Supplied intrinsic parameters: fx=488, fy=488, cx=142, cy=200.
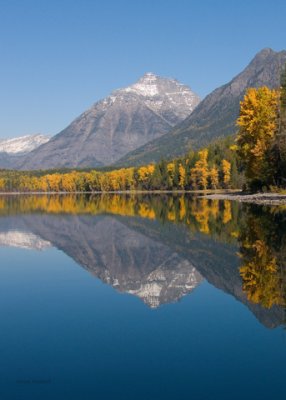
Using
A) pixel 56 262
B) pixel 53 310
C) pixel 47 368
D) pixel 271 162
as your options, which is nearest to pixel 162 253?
pixel 56 262

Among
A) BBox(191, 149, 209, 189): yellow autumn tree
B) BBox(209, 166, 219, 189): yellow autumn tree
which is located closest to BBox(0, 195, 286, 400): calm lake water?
BBox(209, 166, 219, 189): yellow autumn tree

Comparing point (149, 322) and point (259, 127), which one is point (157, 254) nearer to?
point (149, 322)

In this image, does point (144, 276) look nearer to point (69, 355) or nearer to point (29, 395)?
point (69, 355)

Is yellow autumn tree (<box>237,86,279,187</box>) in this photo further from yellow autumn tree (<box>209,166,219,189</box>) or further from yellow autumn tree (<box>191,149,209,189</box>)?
yellow autumn tree (<box>191,149,209,189</box>)

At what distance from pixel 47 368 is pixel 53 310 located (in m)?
6.93

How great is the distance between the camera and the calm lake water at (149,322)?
41.6ft

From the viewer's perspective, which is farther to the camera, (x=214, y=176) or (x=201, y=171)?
(x=201, y=171)

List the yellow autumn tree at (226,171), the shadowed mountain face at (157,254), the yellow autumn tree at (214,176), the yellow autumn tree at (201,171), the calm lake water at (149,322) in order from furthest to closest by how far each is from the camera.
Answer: the yellow autumn tree at (201,171) → the yellow autumn tree at (214,176) → the yellow autumn tree at (226,171) → the shadowed mountain face at (157,254) → the calm lake water at (149,322)

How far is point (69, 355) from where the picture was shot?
48.6 ft

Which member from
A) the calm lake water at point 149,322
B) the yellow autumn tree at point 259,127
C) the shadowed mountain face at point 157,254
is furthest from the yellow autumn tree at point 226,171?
the calm lake water at point 149,322

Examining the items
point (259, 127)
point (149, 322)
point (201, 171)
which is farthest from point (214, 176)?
point (149, 322)

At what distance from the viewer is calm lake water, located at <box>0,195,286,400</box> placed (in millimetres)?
12672

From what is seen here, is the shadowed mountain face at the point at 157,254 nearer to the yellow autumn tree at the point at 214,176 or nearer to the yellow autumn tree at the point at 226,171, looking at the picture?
the yellow autumn tree at the point at 226,171

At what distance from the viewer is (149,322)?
18188 mm
